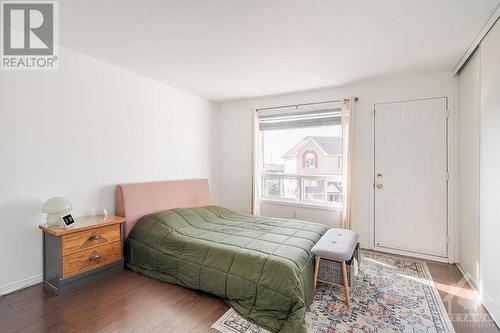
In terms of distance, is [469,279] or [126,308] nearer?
[126,308]

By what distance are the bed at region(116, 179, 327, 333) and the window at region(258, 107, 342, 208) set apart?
106 centimetres

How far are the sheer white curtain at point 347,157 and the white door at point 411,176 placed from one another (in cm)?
35

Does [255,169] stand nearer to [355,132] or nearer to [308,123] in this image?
[308,123]

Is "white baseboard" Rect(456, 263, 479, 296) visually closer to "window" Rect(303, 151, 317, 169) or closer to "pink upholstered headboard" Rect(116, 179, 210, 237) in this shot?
"window" Rect(303, 151, 317, 169)

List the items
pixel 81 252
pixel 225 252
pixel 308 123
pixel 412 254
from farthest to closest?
1. pixel 308 123
2. pixel 412 254
3. pixel 81 252
4. pixel 225 252

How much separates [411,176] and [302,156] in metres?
1.58

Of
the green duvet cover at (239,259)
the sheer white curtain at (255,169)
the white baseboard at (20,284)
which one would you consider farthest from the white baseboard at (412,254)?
the white baseboard at (20,284)

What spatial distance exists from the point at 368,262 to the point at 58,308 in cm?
329

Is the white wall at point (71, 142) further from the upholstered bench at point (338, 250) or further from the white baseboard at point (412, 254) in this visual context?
the white baseboard at point (412, 254)

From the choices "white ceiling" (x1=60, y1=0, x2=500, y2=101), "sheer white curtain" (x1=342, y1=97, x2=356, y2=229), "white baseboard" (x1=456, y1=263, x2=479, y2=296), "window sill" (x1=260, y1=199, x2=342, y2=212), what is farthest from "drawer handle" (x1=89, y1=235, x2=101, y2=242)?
"white baseboard" (x1=456, y1=263, x2=479, y2=296)

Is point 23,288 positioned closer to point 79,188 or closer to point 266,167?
point 79,188

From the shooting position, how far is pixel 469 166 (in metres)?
2.63

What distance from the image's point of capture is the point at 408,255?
10.7 feet

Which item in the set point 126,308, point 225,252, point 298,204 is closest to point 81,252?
point 126,308
